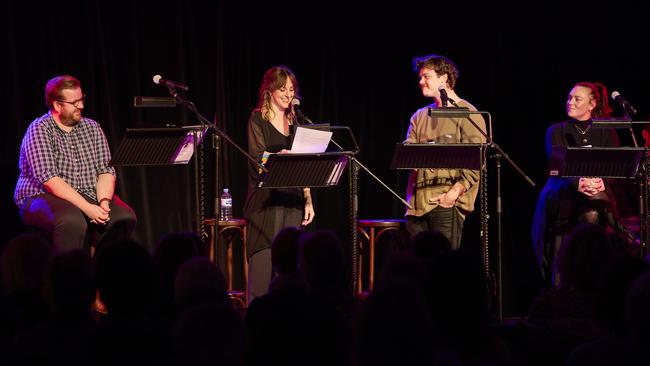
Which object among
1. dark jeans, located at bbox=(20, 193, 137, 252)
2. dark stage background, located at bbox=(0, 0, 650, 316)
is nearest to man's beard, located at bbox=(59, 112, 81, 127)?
dark jeans, located at bbox=(20, 193, 137, 252)

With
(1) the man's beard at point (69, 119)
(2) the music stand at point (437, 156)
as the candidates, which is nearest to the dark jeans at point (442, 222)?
(2) the music stand at point (437, 156)

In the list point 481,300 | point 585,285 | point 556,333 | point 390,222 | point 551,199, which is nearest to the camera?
point 481,300

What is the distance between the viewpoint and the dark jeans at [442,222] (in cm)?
627

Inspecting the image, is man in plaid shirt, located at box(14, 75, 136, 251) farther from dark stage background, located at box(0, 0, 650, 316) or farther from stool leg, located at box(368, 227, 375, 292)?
stool leg, located at box(368, 227, 375, 292)

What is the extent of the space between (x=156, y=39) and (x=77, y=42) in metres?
0.66

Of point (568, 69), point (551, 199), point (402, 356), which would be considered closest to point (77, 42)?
point (551, 199)

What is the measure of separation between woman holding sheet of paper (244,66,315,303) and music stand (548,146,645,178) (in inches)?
76.6

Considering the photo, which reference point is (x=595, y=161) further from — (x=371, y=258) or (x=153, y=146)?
(x=153, y=146)

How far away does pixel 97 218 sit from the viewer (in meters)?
5.96

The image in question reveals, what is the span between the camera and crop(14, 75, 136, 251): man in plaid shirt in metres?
5.80

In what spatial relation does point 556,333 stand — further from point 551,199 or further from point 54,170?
point 54,170

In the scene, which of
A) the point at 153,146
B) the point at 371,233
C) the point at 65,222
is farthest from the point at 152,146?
the point at 371,233

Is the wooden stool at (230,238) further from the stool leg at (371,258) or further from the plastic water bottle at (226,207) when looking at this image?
the stool leg at (371,258)

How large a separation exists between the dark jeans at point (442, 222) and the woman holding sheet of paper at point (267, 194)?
0.89m
